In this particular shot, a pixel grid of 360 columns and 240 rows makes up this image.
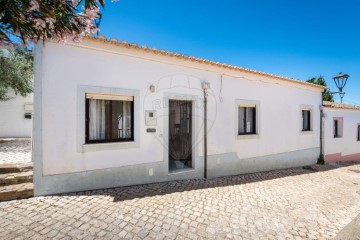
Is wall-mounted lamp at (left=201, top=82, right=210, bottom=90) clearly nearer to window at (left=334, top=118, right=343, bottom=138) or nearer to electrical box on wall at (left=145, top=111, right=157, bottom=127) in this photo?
electrical box on wall at (left=145, top=111, right=157, bottom=127)

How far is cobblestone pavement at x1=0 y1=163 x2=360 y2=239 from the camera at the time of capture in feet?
11.8

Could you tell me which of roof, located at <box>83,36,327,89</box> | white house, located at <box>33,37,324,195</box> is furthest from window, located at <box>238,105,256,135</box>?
roof, located at <box>83,36,327,89</box>

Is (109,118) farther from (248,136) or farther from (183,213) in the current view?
(248,136)

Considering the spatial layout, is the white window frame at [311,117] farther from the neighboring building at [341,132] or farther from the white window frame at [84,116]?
the white window frame at [84,116]

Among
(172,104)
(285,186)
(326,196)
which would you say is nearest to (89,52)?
(172,104)

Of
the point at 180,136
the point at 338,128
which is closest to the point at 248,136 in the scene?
the point at 180,136

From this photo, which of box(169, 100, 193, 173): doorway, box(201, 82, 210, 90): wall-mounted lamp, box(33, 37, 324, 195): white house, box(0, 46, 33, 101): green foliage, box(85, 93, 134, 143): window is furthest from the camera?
box(0, 46, 33, 101): green foliage

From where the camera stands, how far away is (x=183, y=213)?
14.3 ft

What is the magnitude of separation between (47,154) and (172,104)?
451 cm

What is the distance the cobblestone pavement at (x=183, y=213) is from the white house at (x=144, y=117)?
73 cm

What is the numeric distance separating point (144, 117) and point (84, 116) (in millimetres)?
1646

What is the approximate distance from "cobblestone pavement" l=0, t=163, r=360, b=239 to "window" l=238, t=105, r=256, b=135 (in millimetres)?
2702

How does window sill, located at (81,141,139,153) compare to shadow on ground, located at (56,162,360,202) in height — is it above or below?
above

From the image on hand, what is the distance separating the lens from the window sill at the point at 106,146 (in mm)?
5211
